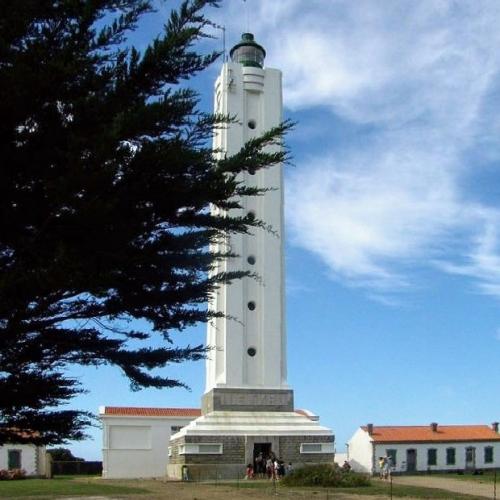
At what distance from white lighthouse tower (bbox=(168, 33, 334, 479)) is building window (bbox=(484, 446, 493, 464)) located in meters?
17.8

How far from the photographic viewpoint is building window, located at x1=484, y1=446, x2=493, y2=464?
4034 centimetres

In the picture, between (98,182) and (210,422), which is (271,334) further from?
(98,182)

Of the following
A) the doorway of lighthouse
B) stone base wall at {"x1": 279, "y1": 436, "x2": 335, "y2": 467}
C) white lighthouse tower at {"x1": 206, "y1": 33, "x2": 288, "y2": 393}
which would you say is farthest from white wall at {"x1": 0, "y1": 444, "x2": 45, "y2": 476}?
stone base wall at {"x1": 279, "y1": 436, "x2": 335, "y2": 467}

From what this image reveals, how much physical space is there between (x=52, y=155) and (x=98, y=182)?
680 mm

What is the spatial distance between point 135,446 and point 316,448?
1079 cm

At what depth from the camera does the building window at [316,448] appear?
25.7m

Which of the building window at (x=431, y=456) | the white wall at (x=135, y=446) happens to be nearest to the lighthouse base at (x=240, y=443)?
the white wall at (x=135, y=446)

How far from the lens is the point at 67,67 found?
6.32 metres

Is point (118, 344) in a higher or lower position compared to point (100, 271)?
lower

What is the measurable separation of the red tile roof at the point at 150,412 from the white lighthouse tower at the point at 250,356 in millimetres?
7531

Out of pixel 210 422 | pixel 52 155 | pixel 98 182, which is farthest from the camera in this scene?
pixel 210 422

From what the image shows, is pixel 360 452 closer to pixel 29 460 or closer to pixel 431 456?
pixel 431 456

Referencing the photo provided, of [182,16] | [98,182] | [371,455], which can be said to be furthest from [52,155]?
[371,455]

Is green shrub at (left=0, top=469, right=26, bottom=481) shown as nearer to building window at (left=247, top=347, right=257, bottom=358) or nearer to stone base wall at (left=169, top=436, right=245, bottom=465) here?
stone base wall at (left=169, top=436, right=245, bottom=465)
